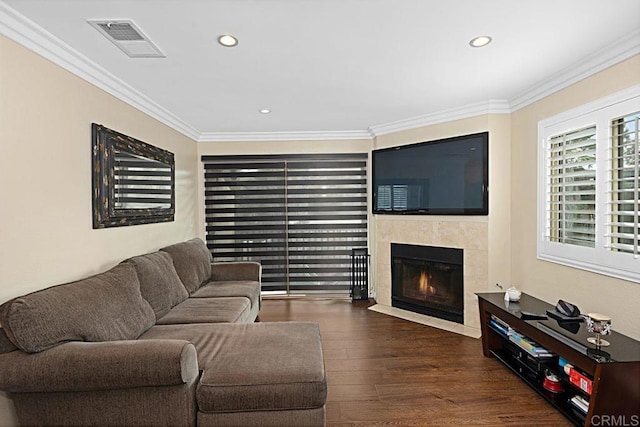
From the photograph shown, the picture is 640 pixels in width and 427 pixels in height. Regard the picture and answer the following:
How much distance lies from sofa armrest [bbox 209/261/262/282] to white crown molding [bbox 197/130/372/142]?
193 cm

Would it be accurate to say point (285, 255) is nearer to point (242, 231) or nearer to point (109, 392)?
point (242, 231)

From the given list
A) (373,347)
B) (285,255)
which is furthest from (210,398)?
(285,255)

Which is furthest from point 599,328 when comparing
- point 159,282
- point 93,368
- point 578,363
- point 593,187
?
point 159,282

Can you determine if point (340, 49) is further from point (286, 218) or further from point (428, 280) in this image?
point (286, 218)

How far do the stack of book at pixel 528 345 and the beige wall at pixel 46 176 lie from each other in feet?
10.9

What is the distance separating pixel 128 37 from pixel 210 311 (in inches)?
83.1

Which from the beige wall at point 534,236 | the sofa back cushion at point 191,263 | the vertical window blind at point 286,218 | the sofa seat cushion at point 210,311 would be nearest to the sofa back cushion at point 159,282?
the sofa seat cushion at point 210,311

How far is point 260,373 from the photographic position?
2.00 m

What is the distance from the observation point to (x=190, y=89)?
341cm

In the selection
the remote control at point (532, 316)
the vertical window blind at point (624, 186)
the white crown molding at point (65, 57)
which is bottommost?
the remote control at point (532, 316)

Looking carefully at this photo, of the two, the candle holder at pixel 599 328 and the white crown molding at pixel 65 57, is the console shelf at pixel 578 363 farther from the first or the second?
the white crown molding at pixel 65 57

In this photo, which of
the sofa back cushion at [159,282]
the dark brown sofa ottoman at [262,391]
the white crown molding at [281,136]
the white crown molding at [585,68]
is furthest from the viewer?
the white crown molding at [281,136]

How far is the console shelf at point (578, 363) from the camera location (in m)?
2.04

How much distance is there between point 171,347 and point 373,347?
2189mm
